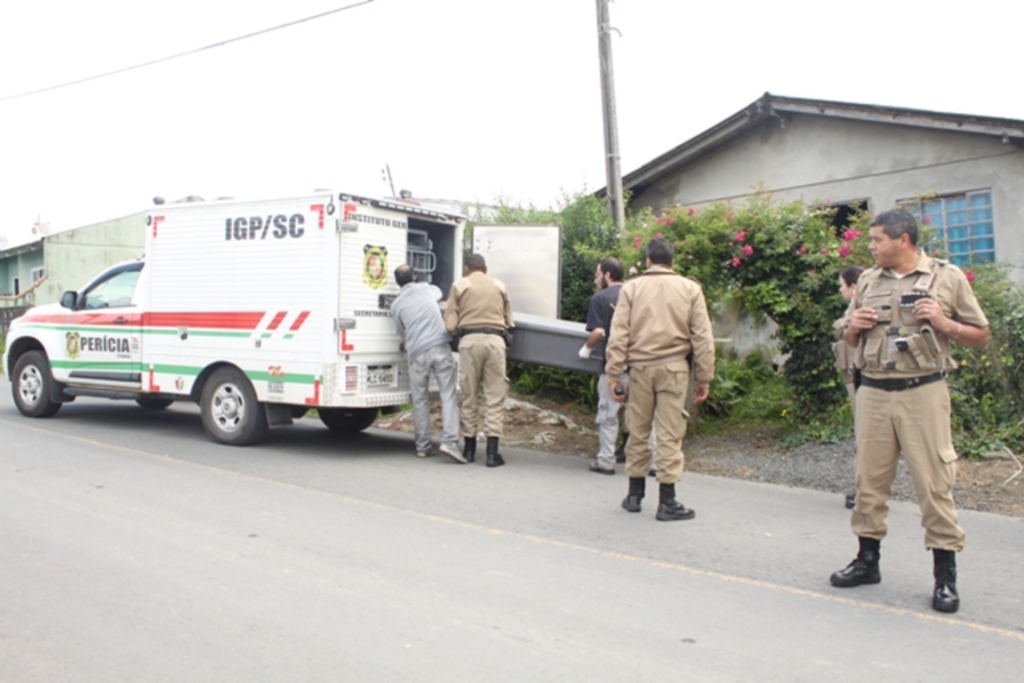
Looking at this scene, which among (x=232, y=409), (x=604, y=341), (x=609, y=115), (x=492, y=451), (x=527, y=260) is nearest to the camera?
(x=604, y=341)

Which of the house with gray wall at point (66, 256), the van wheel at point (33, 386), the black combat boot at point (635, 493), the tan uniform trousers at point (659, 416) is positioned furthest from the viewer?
Result: the house with gray wall at point (66, 256)

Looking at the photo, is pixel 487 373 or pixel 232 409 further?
pixel 232 409

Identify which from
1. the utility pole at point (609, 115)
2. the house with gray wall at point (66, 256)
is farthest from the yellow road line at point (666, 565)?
the house with gray wall at point (66, 256)

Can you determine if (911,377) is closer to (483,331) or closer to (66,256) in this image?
(483,331)

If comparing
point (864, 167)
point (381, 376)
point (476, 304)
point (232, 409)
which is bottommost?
point (232, 409)

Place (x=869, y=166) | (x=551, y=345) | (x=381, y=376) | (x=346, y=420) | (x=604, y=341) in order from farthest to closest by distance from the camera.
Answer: (x=869, y=166) → (x=346, y=420) → (x=381, y=376) → (x=551, y=345) → (x=604, y=341)

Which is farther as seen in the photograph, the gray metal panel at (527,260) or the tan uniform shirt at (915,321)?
the gray metal panel at (527,260)

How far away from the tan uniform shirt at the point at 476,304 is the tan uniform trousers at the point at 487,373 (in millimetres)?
136

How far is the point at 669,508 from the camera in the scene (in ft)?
21.5

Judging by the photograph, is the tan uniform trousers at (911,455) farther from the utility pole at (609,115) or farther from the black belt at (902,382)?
the utility pole at (609,115)

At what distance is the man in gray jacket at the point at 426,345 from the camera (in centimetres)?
892

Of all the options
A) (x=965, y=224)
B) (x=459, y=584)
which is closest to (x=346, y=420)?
(x=459, y=584)

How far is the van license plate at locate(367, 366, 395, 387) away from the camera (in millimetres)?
9141

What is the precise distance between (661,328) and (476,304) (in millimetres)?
2597
